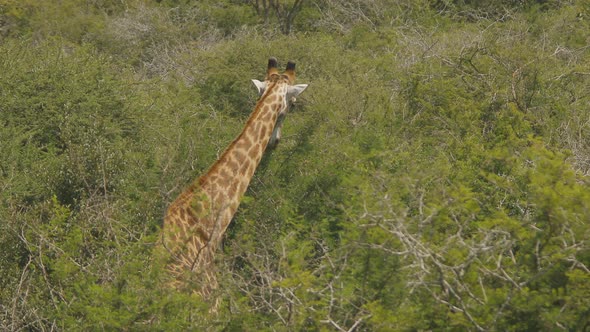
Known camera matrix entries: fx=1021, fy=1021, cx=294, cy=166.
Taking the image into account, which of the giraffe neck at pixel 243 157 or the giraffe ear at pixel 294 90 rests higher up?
the giraffe ear at pixel 294 90

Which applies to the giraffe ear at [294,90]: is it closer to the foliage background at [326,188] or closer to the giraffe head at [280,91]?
the giraffe head at [280,91]

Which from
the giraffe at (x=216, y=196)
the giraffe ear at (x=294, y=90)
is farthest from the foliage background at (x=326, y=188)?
the giraffe ear at (x=294, y=90)

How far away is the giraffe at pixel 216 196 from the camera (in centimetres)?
568

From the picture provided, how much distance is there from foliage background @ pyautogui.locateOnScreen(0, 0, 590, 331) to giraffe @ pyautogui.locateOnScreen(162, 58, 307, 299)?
16 centimetres

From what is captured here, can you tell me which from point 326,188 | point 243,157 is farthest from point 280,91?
point 326,188

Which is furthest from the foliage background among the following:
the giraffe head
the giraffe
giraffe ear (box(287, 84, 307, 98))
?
giraffe ear (box(287, 84, 307, 98))

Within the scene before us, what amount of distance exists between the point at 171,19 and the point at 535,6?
7.30 meters

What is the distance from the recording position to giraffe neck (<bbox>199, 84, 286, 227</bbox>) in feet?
21.7

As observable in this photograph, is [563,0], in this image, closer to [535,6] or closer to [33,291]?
[535,6]

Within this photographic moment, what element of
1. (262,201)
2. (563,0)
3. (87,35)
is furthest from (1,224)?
(563,0)

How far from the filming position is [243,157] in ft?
22.7

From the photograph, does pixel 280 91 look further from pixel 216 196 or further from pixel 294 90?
pixel 216 196

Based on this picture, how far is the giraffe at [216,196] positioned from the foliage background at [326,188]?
0.16 m

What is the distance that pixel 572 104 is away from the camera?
9305mm
